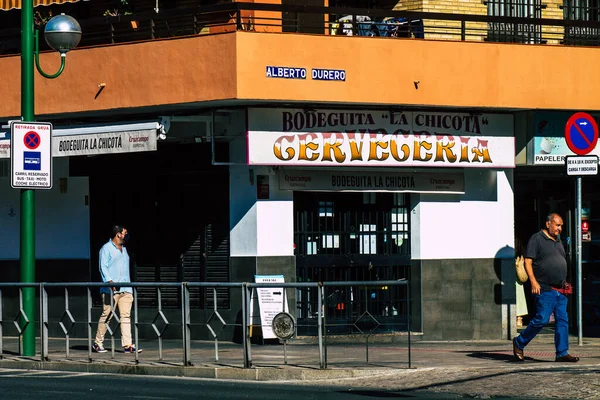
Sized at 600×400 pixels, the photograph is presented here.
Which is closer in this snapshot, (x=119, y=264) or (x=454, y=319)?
(x=119, y=264)

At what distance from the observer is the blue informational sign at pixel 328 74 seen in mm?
19453

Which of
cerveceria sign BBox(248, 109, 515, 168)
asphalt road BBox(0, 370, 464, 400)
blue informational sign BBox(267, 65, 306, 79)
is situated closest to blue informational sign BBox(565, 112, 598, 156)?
cerveceria sign BBox(248, 109, 515, 168)

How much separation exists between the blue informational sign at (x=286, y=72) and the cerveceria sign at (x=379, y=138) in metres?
0.64

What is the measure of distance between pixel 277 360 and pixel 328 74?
5.88m

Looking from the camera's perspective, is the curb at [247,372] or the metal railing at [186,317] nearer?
the curb at [247,372]

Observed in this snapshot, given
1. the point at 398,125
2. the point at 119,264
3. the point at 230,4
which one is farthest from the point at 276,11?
the point at 119,264

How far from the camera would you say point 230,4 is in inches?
757

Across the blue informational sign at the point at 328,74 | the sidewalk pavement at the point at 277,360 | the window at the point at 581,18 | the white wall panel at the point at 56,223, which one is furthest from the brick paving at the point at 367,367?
the window at the point at 581,18

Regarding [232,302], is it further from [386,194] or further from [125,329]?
[386,194]

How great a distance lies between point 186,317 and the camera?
607 inches

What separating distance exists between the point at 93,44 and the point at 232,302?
7781 millimetres

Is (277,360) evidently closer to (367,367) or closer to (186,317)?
(367,367)

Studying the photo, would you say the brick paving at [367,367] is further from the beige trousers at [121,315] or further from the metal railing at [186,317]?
the beige trousers at [121,315]

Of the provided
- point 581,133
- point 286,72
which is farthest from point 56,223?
point 581,133
